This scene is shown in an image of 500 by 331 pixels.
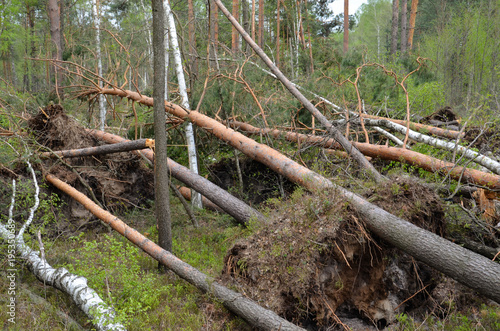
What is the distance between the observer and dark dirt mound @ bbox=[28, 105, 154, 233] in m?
6.81

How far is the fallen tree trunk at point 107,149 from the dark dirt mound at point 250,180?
2.89 m

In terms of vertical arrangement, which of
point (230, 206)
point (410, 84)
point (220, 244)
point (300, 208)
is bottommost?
point (220, 244)

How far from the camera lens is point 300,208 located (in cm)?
453

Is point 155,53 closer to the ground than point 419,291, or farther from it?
farther from it

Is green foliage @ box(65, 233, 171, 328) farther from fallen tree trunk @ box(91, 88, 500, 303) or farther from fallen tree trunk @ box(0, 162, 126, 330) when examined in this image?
fallen tree trunk @ box(91, 88, 500, 303)

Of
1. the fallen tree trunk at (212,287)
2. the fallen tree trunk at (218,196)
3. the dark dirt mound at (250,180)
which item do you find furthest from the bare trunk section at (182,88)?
the fallen tree trunk at (212,287)

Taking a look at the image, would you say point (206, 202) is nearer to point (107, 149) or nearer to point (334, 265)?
point (107, 149)

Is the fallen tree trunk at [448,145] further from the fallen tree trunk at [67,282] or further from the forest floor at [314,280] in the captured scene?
the fallen tree trunk at [67,282]

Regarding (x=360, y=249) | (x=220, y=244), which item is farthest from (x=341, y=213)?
(x=220, y=244)

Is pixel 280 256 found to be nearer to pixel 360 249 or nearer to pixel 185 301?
pixel 360 249

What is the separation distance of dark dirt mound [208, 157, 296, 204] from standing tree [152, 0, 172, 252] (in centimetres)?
300

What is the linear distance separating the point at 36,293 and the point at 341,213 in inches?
171

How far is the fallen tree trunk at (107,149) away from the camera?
5.45 metres

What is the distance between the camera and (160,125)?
4867mm
